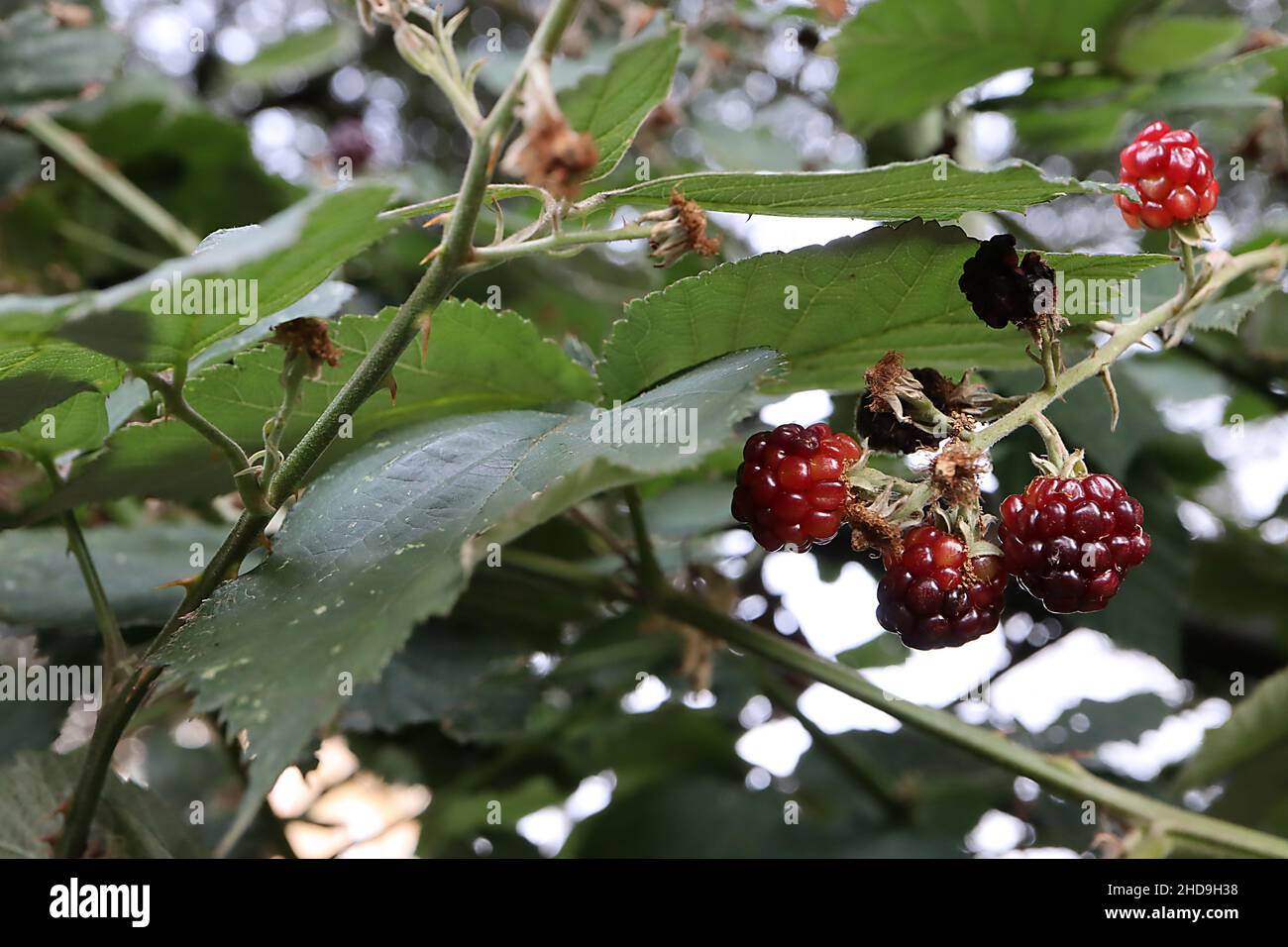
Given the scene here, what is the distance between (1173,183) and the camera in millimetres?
582

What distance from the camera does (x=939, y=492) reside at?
1.64 ft

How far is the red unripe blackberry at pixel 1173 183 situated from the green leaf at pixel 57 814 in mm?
683

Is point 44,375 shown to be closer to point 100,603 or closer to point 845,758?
point 100,603

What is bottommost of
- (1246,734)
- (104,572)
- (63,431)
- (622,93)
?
(1246,734)

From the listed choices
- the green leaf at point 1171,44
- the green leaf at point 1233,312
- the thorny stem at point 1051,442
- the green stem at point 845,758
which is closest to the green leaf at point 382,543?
the thorny stem at point 1051,442

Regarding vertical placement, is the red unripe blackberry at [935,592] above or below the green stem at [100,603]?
above

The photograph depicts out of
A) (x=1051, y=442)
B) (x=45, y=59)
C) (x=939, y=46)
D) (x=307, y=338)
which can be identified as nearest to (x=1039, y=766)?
(x=1051, y=442)

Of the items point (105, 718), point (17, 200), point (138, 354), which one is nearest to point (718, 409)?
point (138, 354)

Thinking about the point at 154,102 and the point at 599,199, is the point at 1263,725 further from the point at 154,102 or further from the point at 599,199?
the point at 154,102

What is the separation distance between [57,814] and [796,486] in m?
0.48

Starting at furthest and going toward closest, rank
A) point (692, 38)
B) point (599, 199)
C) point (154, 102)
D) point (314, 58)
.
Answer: point (314, 58) → point (692, 38) → point (154, 102) → point (599, 199)

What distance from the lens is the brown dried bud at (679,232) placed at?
1.60 ft

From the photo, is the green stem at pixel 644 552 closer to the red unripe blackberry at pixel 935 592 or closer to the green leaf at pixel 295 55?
the red unripe blackberry at pixel 935 592
